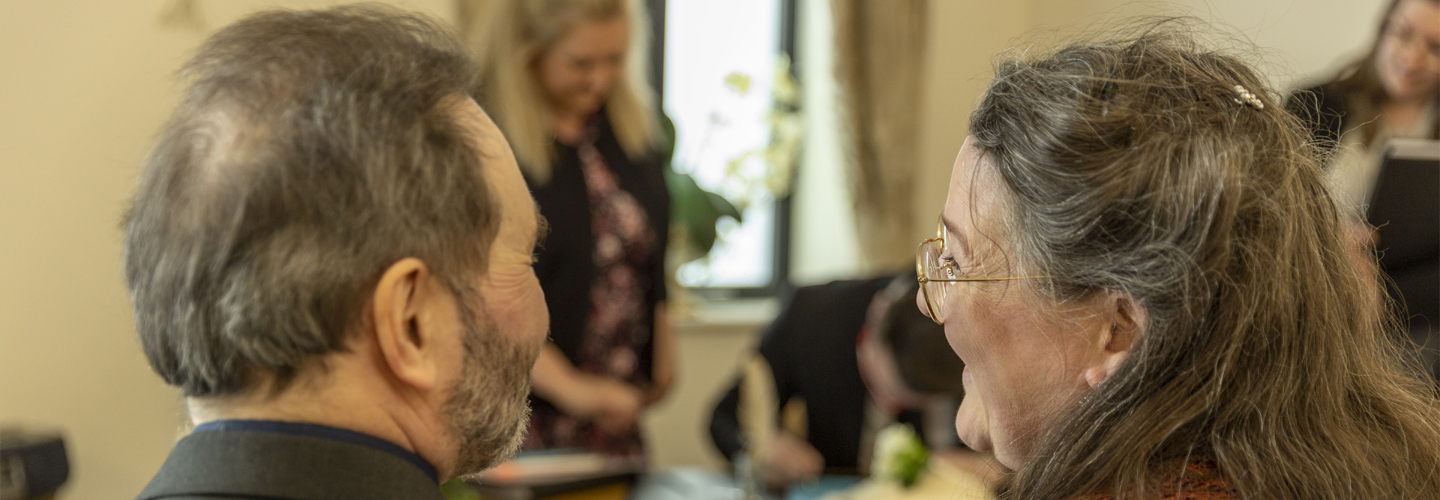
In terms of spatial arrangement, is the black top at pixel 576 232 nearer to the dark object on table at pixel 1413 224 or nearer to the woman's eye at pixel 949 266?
the woman's eye at pixel 949 266

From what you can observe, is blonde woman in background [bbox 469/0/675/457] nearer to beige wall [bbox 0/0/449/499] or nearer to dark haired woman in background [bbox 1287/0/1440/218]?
beige wall [bbox 0/0/449/499]

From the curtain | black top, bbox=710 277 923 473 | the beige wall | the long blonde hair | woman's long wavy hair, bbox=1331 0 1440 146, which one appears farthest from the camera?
the curtain

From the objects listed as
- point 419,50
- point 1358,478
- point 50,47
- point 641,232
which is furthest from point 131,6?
point 1358,478

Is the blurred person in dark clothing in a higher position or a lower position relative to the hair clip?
lower

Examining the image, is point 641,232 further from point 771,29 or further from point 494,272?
point 771,29

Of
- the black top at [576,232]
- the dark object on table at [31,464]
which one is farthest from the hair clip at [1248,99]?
the dark object on table at [31,464]

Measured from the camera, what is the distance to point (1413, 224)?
204 cm

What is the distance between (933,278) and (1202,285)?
0.34 metres

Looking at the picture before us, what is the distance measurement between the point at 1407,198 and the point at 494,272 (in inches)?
74.1

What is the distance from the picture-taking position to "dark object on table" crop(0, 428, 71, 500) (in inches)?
80.7

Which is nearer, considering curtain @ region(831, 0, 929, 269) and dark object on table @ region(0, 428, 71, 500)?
dark object on table @ region(0, 428, 71, 500)

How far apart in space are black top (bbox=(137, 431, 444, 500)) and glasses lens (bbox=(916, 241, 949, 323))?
64 cm

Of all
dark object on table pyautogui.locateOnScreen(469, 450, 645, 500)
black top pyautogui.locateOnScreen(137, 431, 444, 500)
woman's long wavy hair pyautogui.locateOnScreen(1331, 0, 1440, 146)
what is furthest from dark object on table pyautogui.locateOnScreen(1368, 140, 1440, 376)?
black top pyautogui.locateOnScreen(137, 431, 444, 500)

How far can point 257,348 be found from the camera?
2.84 ft
